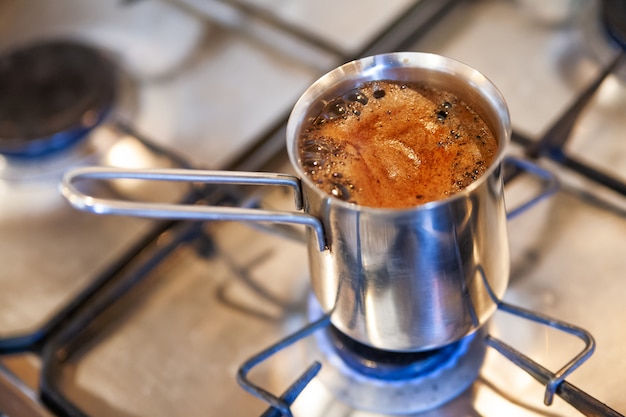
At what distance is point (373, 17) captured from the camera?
2.92 feet

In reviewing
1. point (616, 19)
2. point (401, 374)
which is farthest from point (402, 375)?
point (616, 19)

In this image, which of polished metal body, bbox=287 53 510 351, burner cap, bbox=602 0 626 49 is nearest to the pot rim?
polished metal body, bbox=287 53 510 351

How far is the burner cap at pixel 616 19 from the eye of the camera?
2.54 feet

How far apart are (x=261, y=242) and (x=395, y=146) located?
0.73 feet

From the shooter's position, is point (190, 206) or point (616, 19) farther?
point (616, 19)

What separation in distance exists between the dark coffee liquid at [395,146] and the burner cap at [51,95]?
38 centimetres

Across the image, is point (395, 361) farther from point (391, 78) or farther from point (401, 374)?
point (391, 78)

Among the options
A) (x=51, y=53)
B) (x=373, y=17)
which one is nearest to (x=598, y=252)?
(x=373, y=17)

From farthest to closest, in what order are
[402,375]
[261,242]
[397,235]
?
[261,242] < [402,375] < [397,235]

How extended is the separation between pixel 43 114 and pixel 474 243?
20.9 inches

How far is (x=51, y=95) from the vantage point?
0.83 metres

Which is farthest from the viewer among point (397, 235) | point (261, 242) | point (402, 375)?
point (261, 242)

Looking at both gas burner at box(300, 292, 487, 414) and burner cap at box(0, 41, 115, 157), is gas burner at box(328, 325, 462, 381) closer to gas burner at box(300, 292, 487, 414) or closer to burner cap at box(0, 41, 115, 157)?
gas burner at box(300, 292, 487, 414)

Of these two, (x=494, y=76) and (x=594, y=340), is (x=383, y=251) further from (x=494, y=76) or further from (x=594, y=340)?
(x=494, y=76)
